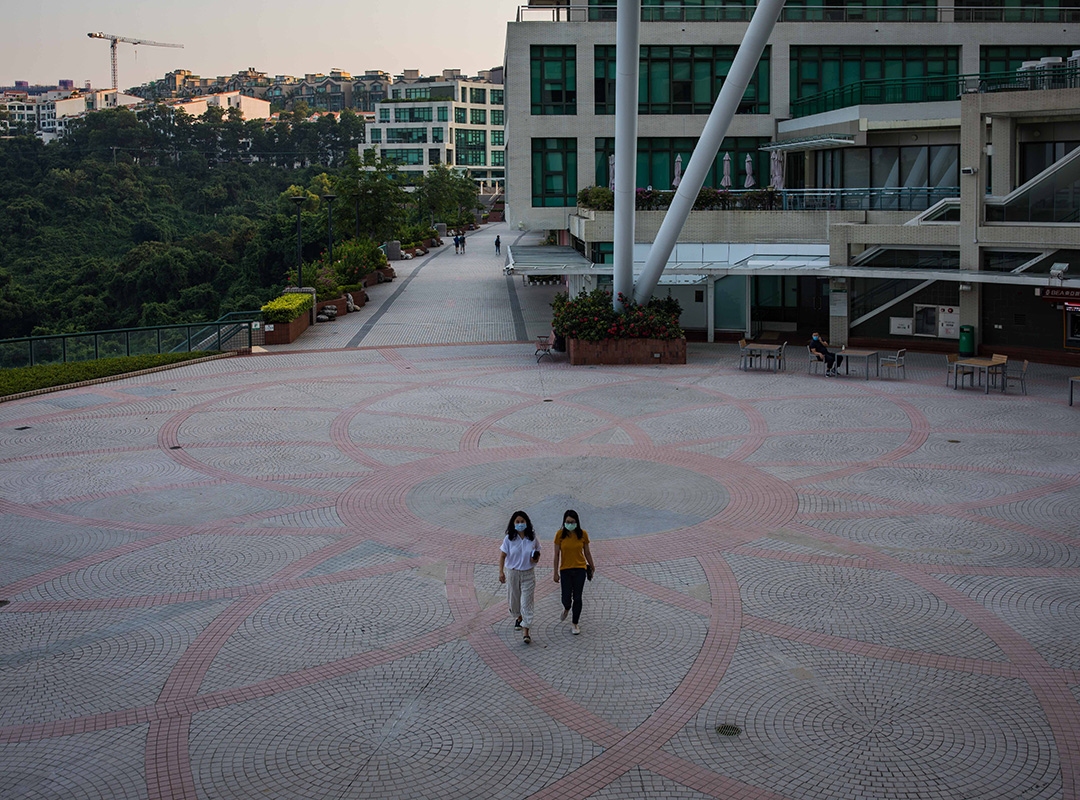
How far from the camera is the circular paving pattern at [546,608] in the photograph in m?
9.15

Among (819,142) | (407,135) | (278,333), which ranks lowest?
(278,333)

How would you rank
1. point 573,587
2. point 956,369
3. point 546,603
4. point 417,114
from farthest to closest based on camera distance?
point 417,114 < point 956,369 < point 546,603 < point 573,587

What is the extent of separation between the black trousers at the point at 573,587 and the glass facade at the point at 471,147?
482 ft

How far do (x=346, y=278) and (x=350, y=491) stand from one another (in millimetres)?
29265

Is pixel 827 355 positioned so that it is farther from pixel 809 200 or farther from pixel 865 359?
pixel 809 200

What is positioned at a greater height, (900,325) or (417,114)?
(417,114)

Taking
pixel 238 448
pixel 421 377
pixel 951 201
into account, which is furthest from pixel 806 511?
pixel 951 201

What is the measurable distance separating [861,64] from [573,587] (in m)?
38.4

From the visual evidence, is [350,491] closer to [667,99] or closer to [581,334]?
[581,334]

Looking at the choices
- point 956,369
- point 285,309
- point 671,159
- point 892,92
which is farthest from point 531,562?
point 671,159

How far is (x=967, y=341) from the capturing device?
2978 cm

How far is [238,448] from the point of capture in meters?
20.6

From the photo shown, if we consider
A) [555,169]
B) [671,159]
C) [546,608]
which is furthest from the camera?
[671,159]

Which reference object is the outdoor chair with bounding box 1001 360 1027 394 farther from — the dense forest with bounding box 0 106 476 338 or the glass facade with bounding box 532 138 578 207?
the dense forest with bounding box 0 106 476 338
